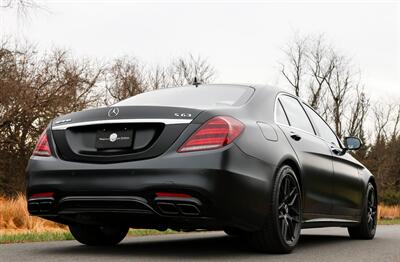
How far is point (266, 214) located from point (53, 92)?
1879 centimetres

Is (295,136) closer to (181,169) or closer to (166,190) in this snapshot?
(181,169)

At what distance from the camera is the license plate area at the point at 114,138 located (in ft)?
16.9

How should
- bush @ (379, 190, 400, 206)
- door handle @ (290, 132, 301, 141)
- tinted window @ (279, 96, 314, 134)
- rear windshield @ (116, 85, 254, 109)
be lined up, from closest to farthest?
1. rear windshield @ (116, 85, 254, 109)
2. door handle @ (290, 132, 301, 141)
3. tinted window @ (279, 96, 314, 134)
4. bush @ (379, 190, 400, 206)

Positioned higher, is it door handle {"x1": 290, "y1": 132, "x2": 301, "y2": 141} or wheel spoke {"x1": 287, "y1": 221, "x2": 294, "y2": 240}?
door handle {"x1": 290, "y1": 132, "x2": 301, "y2": 141}

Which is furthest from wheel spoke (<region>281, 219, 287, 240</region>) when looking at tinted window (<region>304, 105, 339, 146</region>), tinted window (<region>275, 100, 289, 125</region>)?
tinted window (<region>304, 105, 339, 146</region>)

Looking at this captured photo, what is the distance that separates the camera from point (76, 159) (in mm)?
5238

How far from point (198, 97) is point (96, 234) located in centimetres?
159

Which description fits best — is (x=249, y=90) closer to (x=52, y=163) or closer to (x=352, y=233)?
(x=52, y=163)

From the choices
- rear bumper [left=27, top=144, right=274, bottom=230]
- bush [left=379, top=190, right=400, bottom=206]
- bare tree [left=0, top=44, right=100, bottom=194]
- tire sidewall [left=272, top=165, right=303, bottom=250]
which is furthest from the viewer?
bush [left=379, top=190, right=400, bottom=206]

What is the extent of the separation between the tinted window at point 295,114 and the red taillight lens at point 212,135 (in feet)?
4.28

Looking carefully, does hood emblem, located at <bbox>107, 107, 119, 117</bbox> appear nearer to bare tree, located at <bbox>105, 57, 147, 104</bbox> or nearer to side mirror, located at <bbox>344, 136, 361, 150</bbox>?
side mirror, located at <bbox>344, 136, 361, 150</bbox>

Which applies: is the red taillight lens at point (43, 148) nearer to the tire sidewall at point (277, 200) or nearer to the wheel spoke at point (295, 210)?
the tire sidewall at point (277, 200)

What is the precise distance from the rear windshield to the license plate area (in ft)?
1.64

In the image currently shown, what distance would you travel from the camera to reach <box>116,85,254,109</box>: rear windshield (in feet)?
18.7
